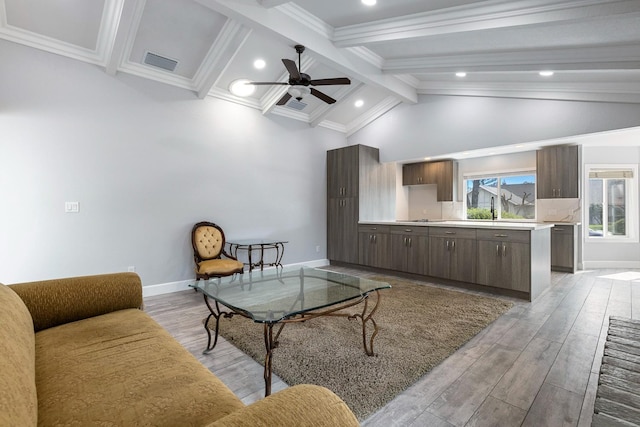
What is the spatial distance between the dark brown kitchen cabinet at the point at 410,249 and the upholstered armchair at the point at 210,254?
8.57 ft

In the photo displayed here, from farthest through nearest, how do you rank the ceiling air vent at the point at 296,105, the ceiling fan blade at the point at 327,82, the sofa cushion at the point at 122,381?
1. the ceiling air vent at the point at 296,105
2. the ceiling fan blade at the point at 327,82
3. the sofa cushion at the point at 122,381

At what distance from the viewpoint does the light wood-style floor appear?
5.42ft

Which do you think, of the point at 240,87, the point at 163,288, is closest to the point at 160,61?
the point at 240,87

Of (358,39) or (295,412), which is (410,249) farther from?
(295,412)

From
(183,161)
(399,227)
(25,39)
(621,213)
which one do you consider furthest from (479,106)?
(25,39)

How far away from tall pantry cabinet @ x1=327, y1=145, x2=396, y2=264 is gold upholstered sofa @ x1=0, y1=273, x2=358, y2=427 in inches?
172

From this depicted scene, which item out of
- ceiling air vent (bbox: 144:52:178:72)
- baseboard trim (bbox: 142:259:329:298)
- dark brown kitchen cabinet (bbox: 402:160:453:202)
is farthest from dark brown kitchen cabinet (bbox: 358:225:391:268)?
ceiling air vent (bbox: 144:52:178:72)

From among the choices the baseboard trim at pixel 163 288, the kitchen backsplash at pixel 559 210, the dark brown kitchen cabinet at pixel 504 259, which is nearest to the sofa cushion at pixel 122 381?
the baseboard trim at pixel 163 288

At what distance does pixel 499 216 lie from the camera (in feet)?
20.5

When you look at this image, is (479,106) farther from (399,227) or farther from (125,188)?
(125,188)

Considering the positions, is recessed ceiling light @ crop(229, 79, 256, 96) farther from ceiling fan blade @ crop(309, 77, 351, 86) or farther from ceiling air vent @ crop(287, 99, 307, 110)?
ceiling fan blade @ crop(309, 77, 351, 86)

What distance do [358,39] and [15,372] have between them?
4029 millimetres

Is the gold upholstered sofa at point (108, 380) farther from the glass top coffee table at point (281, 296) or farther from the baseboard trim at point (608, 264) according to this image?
the baseboard trim at point (608, 264)

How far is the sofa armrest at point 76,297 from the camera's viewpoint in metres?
1.65
